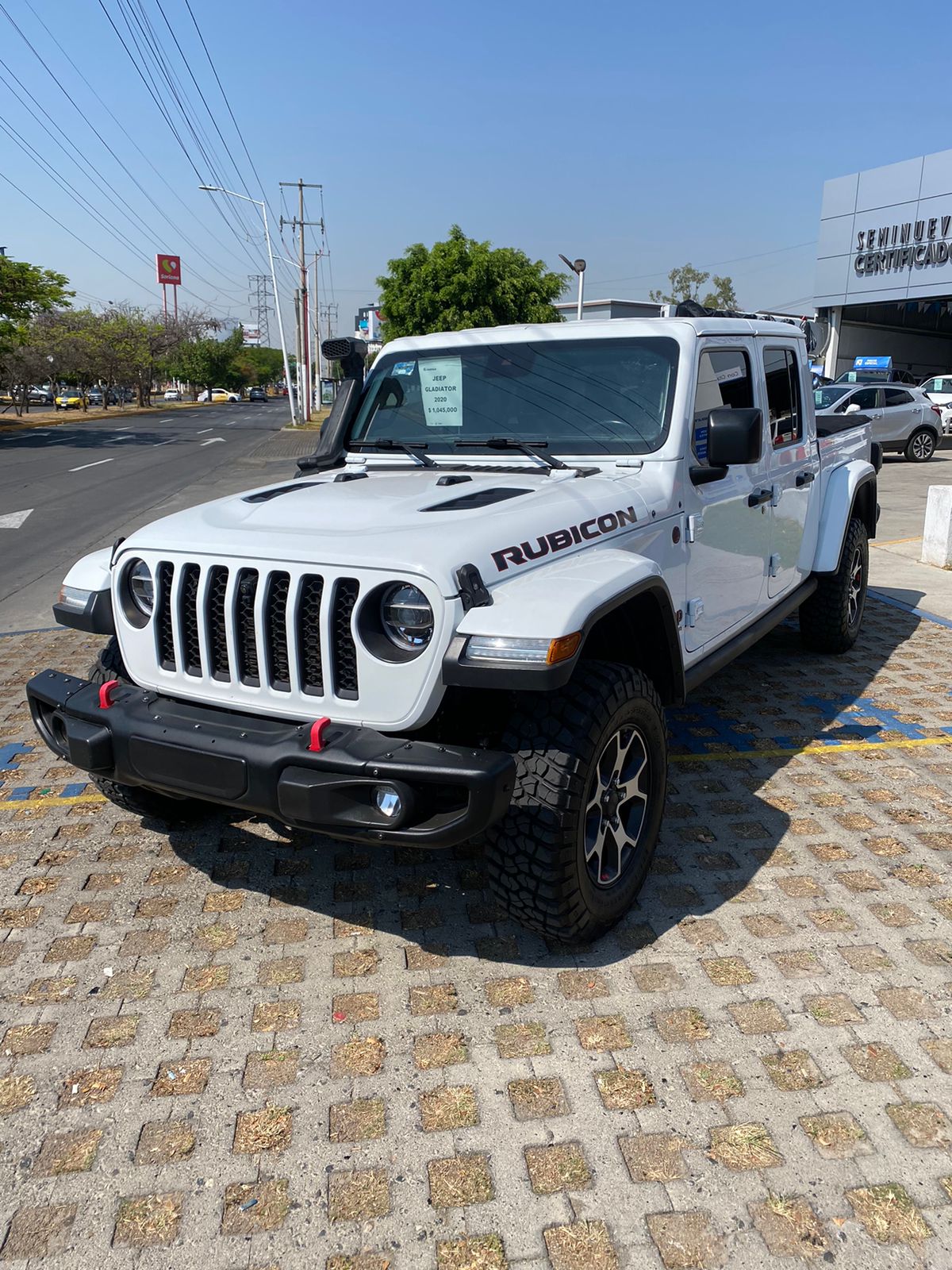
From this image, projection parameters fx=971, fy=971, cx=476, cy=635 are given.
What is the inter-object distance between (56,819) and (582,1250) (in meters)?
2.83

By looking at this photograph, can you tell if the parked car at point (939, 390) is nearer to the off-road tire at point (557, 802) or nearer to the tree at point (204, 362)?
the off-road tire at point (557, 802)

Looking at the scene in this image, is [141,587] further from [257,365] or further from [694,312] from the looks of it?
[257,365]

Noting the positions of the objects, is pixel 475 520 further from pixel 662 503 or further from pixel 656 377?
pixel 656 377

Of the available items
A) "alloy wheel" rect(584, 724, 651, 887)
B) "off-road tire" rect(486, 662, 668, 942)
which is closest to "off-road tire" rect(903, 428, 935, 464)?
"alloy wheel" rect(584, 724, 651, 887)

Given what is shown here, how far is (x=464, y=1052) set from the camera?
2678 millimetres

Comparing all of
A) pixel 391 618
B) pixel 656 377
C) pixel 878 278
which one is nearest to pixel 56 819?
pixel 391 618

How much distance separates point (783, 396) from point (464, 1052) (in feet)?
12.5

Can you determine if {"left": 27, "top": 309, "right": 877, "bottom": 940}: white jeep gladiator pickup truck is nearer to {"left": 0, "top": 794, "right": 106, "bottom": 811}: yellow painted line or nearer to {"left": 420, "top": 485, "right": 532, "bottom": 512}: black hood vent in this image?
{"left": 420, "top": 485, "right": 532, "bottom": 512}: black hood vent

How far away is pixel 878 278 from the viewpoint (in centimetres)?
3366

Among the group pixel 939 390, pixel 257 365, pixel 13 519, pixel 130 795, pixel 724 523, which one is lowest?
pixel 13 519

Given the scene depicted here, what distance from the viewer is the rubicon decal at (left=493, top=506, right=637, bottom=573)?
115 inches

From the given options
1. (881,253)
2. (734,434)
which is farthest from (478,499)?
(881,253)

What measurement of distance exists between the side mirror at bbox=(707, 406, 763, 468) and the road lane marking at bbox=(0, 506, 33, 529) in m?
11.3

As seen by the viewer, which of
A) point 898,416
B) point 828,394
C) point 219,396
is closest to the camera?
point 828,394
